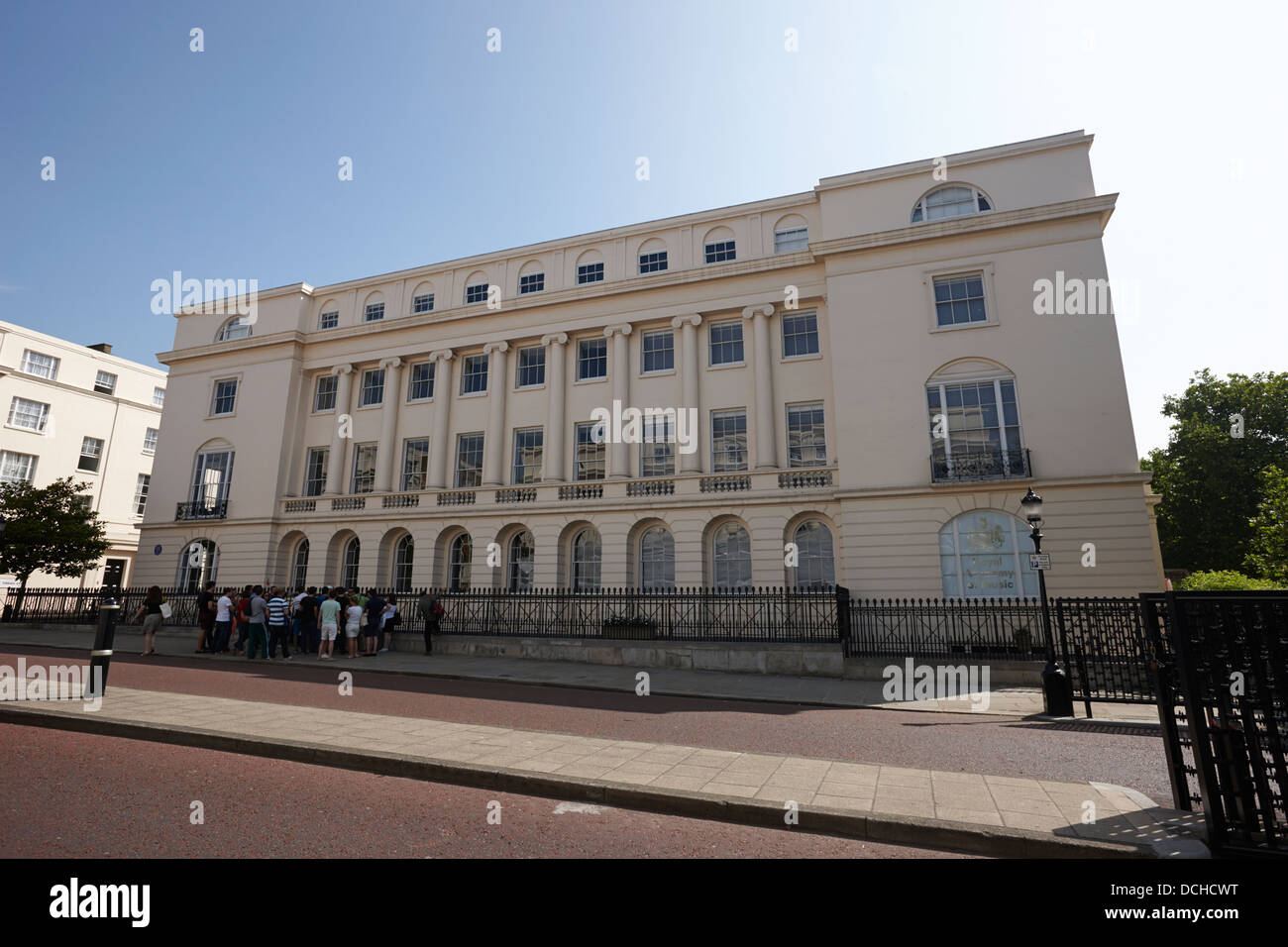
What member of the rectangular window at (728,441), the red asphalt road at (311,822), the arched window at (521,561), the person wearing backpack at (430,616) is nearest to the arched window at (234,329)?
the arched window at (521,561)

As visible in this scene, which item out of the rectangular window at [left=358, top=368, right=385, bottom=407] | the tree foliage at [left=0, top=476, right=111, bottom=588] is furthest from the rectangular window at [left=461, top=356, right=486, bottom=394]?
the tree foliage at [left=0, top=476, right=111, bottom=588]

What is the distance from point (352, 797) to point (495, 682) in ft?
29.8

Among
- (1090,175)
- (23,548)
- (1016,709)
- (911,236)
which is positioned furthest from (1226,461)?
(23,548)

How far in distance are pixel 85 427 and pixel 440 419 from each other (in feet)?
89.2

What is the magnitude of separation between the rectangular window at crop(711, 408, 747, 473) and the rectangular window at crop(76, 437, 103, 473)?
127ft

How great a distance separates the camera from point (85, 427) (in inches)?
1503

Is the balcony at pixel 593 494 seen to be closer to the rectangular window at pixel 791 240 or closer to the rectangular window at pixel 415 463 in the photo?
the rectangular window at pixel 415 463

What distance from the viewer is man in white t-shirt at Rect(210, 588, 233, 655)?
18.3 m

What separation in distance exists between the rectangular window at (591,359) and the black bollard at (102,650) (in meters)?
18.5

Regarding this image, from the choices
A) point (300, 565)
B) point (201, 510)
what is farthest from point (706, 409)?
point (201, 510)

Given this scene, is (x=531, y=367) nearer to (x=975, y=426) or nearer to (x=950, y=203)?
(x=950, y=203)
